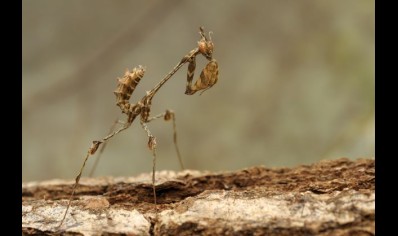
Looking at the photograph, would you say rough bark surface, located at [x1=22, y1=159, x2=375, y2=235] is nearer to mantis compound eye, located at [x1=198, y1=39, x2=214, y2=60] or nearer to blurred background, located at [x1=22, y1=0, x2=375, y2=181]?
mantis compound eye, located at [x1=198, y1=39, x2=214, y2=60]

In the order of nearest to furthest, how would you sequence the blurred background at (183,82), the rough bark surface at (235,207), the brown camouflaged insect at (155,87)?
the rough bark surface at (235,207)
the brown camouflaged insect at (155,87)
the blurred background at (183,82)

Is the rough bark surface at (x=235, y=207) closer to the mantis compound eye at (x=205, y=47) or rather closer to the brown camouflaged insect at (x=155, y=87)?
the brown camouflaged insect at (x=155, y=87)

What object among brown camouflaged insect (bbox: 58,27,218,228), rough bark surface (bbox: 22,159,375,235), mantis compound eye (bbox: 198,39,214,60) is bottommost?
rough bark surface (bbox: 22,159,375,235)

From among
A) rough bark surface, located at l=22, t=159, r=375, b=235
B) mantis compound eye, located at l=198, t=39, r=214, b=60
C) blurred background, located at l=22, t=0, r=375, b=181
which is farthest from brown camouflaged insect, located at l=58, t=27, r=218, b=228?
blurred background, located at l=22, t=0, r=375, b=181

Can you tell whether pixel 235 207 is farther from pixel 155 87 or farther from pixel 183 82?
pixel 183 82

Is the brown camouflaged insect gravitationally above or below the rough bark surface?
above

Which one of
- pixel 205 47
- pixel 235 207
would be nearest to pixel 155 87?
pixel 205 47

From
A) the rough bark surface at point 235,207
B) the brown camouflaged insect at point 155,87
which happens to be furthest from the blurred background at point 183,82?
the rough bark surface at point 235,207
